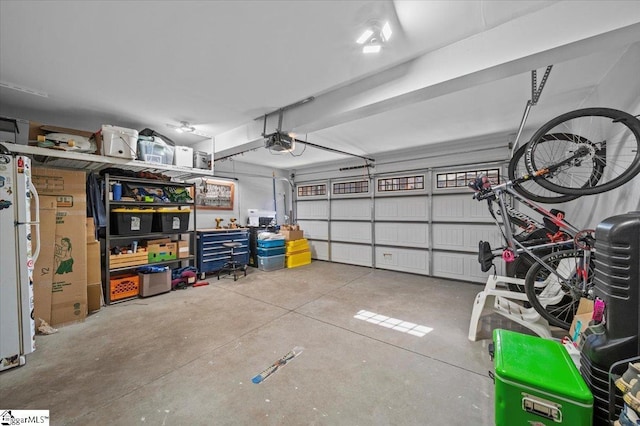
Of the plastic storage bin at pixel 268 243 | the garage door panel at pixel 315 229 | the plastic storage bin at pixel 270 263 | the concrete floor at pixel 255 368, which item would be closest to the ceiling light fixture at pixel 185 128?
the concrete floor at pixel 255 368

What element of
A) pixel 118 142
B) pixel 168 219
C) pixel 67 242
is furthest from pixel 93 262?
pixel 118 142

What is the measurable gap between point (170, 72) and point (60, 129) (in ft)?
6.31

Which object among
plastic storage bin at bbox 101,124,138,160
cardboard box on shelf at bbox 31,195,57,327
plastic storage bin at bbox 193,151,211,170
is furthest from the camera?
plastic storage bin at bbox 193,151,211,170

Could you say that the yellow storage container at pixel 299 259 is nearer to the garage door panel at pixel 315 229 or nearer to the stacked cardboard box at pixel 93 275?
the garage door panel at pixel 315 229

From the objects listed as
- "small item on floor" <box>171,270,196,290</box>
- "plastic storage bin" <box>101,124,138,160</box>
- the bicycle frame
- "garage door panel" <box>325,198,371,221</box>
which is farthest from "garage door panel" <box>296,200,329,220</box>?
the bicycle frame

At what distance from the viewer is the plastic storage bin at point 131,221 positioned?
12.8ft

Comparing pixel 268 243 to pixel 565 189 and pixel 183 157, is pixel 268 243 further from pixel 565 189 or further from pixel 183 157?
pixel 565 189

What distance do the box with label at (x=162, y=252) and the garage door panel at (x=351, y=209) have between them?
394 centimetres

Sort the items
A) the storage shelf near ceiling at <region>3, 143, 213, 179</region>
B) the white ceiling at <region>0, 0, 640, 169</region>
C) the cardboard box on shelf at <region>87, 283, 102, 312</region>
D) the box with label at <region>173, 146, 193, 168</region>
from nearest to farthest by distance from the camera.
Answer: the white ceiling at <region>0, 0, 640, 169</region> < the storage shelf near ceiling at <region>3, 143, 213, 179</region> < the cardboard box on shelf at <region>87, 283, 102, 312</region> < the box with label at <region>173, 146, 193, 168</region>

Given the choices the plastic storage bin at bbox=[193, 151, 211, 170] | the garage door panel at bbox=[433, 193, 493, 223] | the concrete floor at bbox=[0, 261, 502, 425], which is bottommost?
the concrete floor at bbox=[0, 261, 502, 425]

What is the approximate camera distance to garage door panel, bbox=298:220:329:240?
712 cm

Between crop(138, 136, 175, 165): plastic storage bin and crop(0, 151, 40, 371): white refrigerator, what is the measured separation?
1.31m

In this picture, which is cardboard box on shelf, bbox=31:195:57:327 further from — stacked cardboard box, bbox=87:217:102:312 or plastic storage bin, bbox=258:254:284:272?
plastic storage bin, bbox=258:254:284:272

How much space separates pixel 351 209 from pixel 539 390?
5555mm
